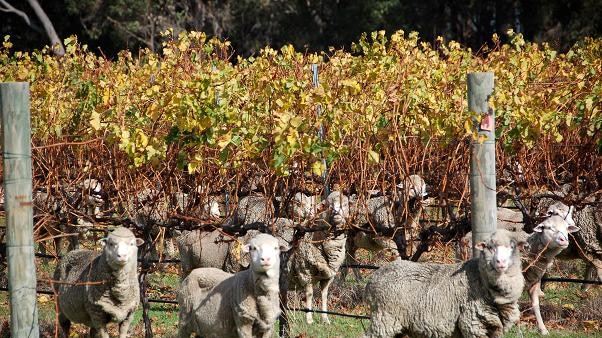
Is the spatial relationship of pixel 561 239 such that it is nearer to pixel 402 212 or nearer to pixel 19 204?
pixel 402 212

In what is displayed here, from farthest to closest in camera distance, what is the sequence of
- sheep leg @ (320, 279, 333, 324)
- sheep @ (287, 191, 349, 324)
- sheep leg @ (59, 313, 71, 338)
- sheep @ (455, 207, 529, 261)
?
1. sheep @ (287, 191, 349, 324)
2. sheep @ (455, 207, 529, 261)
3. sheep leg @ (320, 279, 333, 324)
4. sheep leg @ (59, 313, 71, 338)

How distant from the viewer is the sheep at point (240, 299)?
6.72 meters

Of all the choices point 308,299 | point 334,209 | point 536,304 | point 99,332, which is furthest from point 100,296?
point 536,304

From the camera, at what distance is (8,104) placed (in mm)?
5148

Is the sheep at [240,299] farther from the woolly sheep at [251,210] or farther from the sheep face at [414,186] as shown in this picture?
the woolly sheep at [251,210]

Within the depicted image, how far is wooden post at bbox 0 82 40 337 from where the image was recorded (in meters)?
5.15

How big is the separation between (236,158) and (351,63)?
2502 millimetres

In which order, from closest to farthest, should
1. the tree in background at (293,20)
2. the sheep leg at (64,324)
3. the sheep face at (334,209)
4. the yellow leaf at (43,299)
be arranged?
the sheep face at (334,209) → the sheep leg at (64,324) → the yellow leaf at (43,299) → the tree in background at (293,20)

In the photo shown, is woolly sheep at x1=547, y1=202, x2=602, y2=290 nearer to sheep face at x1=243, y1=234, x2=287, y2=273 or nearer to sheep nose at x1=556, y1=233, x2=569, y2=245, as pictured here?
sheep nose at x1=556, y1=233, x2=569, y2=245

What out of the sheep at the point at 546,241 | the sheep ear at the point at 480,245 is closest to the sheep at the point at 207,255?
the sheep at the point at 546,241

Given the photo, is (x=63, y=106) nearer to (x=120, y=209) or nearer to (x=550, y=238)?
(x=120, y=209)

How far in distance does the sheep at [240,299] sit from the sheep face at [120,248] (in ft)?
1.93

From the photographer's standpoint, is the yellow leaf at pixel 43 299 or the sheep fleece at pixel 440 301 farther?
the yellow leaf at pixel 43 299

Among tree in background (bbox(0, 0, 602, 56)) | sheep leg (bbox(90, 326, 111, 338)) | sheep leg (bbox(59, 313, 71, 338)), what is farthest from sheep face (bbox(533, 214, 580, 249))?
tree in background (bbox(0, 0, 602, 56))
